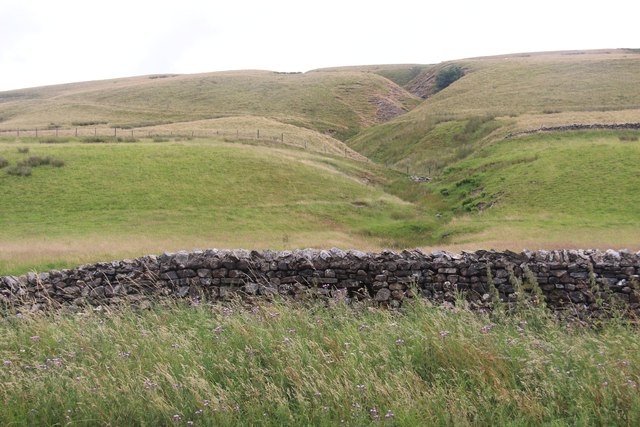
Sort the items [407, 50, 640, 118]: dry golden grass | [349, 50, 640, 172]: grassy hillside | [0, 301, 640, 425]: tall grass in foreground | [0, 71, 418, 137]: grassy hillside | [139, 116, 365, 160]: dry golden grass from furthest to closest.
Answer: [0, 71, 418, 137]: grassy hillside, [407, 50, 640, 118]: dry golden grass, [139, 116, 365, 160]: dry golden grass, [349, 50, 640, 172]: grassy hillside, [0, 301, 640, 425]: tall grass in foreground

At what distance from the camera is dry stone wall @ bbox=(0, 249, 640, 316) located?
37.7 ft

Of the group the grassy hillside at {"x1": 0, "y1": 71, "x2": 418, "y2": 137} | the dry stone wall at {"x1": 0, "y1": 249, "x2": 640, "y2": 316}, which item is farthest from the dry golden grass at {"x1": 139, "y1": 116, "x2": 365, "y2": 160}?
the dry stone wall at {"x1": 0, "y1": 249, "x2": 640, "y2": 316}

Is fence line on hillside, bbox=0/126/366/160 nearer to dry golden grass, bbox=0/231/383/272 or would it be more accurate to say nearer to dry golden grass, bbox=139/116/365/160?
dry golden grass, bbox=139/116/365/160

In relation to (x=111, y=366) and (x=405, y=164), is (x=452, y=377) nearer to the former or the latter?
(x=111, y=366)

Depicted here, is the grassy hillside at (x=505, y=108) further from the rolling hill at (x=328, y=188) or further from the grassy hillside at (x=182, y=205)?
the grassy hillside at (x=182, y=205)

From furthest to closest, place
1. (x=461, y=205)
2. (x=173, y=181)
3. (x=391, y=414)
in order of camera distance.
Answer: (x=173, y=181)
(x=461, y=205)
(x=391, y=414)

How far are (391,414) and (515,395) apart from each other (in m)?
1.28

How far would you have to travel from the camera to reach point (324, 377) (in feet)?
18.7

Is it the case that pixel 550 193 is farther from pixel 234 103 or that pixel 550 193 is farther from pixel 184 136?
pixel 234 103

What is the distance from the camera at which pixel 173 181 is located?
4194 centimetres

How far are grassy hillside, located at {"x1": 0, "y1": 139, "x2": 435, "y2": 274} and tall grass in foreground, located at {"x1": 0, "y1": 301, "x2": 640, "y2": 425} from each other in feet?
52.5

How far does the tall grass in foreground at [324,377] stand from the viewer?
5.19m

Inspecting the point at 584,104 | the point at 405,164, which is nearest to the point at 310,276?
the point at 405,164

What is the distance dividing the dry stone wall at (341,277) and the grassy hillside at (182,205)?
9226mm
